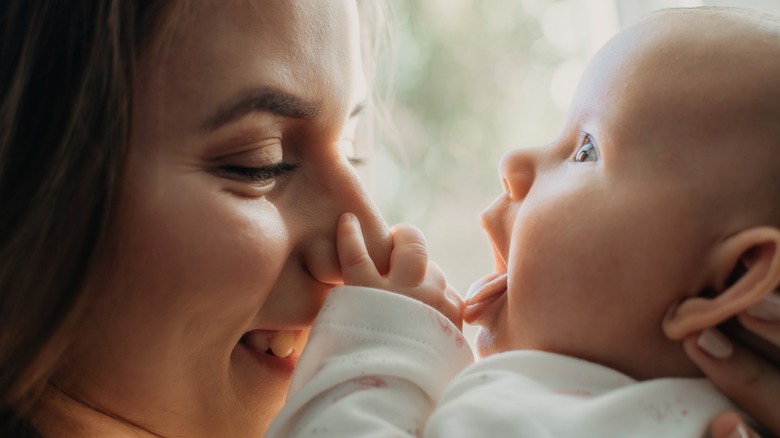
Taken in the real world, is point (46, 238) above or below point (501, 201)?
above

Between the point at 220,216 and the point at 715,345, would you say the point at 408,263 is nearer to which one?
the point at 220,216

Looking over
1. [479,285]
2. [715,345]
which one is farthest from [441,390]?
[715,345]

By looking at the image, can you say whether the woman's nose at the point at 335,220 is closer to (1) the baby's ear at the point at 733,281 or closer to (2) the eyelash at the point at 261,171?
(2) the eyelash at the point at 261,171

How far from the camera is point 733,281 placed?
3.14 ft

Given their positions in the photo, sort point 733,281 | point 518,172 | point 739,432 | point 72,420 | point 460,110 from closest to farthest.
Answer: point 739,432, point 733,281, point 72,420, point 518,172, point 460,110

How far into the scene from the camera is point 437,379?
1.03 meters

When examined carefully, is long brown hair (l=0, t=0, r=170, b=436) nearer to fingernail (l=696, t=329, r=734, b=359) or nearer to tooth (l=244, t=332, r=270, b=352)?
tooth (l=244, t=332, r=270, b=352)

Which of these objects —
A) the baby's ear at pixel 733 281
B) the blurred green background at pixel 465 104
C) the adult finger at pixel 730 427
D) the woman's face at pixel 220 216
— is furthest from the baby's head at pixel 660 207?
the blurred green background at pixel 465 104

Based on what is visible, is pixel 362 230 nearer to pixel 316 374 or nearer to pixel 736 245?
pixel 316 374

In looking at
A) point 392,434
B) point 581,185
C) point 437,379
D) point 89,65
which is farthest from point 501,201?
point 89,65

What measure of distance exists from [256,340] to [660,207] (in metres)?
0.54

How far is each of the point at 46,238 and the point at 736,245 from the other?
750 mm

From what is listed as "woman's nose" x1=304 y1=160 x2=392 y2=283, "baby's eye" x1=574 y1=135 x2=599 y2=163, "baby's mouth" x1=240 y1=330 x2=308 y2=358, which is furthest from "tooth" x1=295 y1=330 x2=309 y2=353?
"baby's eye" x1=574 y1=135 x2=599 y2=163

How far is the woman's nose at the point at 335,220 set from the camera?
1101 mm
